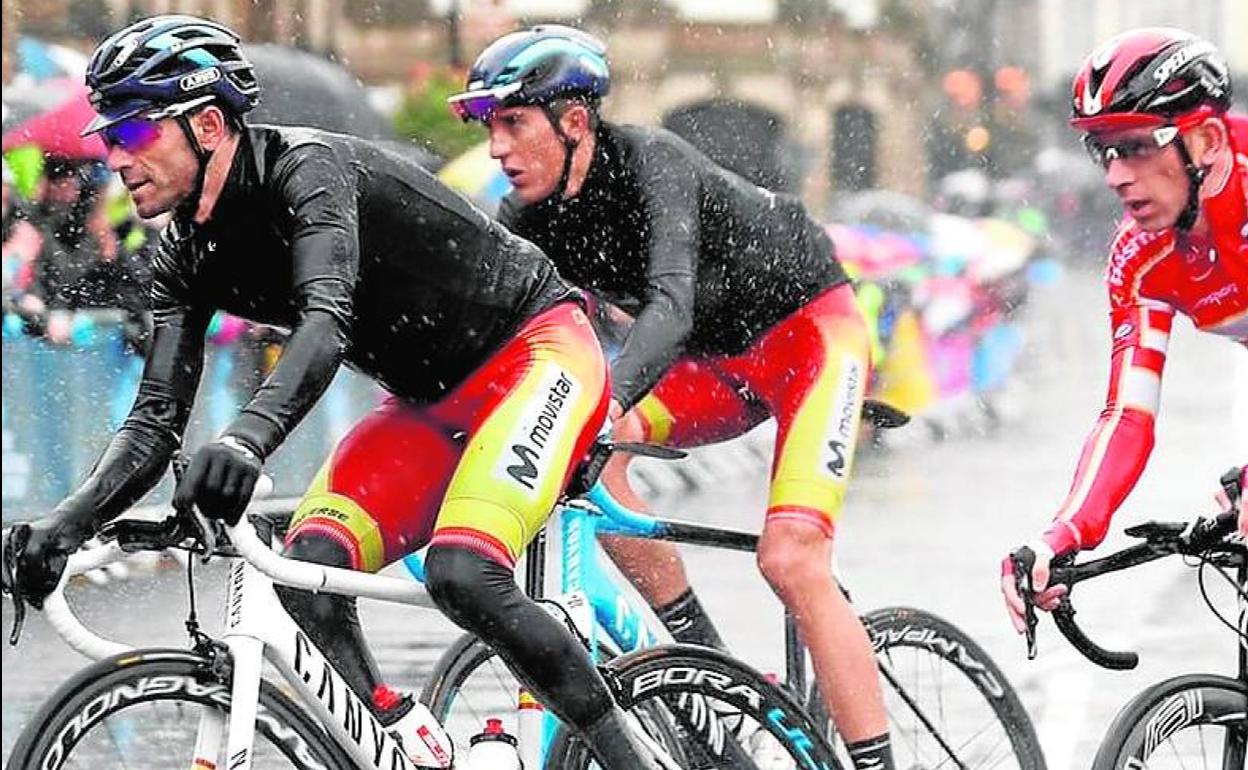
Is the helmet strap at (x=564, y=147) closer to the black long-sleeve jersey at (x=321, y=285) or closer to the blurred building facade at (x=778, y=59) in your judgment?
the black long-sleeve jersey at (x=321, y=285)

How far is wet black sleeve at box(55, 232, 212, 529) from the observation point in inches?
195

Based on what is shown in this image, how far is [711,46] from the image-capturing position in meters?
56.8

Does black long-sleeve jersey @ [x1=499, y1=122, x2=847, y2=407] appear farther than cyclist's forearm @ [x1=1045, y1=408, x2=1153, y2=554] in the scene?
Yes

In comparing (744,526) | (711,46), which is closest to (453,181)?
(744,526)

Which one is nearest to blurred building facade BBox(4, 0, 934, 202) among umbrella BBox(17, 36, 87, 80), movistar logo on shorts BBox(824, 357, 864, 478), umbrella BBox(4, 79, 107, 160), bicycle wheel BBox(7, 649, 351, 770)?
umbrella BBox(17, 36, 87, 80)

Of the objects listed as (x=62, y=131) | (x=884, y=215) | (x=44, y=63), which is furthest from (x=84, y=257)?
(x=884, y=215)

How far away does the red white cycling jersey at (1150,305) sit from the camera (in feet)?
16.9

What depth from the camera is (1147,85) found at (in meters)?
5.04

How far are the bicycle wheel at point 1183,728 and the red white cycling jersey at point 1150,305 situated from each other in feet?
1.26

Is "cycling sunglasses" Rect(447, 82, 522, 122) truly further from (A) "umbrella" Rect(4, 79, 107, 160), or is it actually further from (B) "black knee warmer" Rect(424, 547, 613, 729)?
(A) "umbrella" Rect(4, 79, 107, 160)

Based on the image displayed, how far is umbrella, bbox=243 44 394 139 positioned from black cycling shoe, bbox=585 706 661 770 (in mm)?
9339

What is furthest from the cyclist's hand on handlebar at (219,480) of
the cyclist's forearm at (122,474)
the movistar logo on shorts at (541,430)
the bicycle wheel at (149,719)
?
the movistar logo on shorts at (541,430)

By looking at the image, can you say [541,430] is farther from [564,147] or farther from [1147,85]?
[1147,85]

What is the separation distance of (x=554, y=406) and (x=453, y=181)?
1031cm
